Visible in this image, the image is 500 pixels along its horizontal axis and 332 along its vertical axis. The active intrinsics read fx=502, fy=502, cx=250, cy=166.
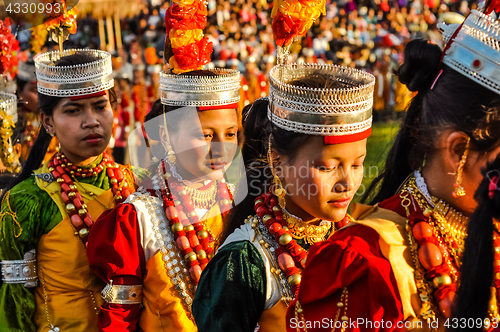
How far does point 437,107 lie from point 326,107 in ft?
1.17

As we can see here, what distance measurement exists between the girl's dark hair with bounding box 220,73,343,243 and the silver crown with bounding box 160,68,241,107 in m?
0.16

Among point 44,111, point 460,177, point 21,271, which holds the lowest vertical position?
point 21,271

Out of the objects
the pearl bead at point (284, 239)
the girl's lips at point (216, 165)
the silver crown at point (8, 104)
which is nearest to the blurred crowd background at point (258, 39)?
the silver crown at point (8, 104)

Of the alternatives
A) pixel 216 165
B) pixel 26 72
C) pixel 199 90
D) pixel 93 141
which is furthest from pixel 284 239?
pixel 26 72

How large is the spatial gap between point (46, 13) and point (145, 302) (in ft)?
6.36

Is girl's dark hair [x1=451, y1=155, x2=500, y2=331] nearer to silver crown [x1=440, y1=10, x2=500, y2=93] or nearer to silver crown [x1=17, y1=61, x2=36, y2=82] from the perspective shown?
silver crown [x1=440, y1=10, x2=500, y2=93]

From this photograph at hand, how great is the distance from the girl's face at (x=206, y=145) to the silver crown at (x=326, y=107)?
72 cm

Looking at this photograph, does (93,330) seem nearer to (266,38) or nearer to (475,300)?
(475,300)

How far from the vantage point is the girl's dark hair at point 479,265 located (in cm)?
A: 130

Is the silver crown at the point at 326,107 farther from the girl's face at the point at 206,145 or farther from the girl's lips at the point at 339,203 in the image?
the girl's face at the point at 206,145

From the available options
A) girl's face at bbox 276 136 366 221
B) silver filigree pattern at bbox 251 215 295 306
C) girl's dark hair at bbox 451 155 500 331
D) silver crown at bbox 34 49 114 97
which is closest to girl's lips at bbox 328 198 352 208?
girl's face at bbox 276 136 366 221

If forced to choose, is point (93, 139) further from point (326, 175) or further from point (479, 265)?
point (479, 265)

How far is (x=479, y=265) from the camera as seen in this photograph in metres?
1.31

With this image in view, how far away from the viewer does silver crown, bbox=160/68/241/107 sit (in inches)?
104
